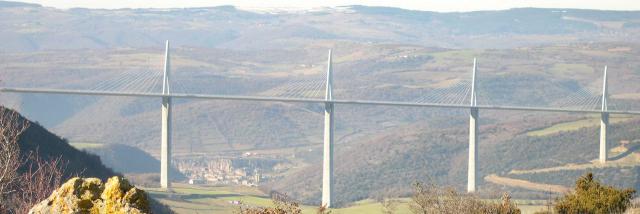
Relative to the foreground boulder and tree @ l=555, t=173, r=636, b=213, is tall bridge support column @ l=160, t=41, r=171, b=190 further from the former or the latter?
the foreground boulder

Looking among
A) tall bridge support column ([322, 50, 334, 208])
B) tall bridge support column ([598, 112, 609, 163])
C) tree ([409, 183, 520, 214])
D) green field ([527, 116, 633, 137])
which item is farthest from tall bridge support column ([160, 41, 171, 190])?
tree ([409, 183, 520, 214])

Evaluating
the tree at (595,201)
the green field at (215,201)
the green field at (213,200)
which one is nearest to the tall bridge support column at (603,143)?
the green field at (215,201)

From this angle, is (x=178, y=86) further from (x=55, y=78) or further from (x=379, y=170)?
(x=379, y=170)

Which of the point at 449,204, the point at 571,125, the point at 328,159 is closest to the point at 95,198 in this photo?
the point at 449,204

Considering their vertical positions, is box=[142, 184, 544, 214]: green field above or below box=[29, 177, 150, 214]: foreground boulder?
below

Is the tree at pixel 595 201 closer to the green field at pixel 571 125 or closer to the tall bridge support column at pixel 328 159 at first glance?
the tall bridge support column at pixel 328 159

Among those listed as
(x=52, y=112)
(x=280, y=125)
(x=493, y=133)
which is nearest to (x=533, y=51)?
(x=280, y=125)
